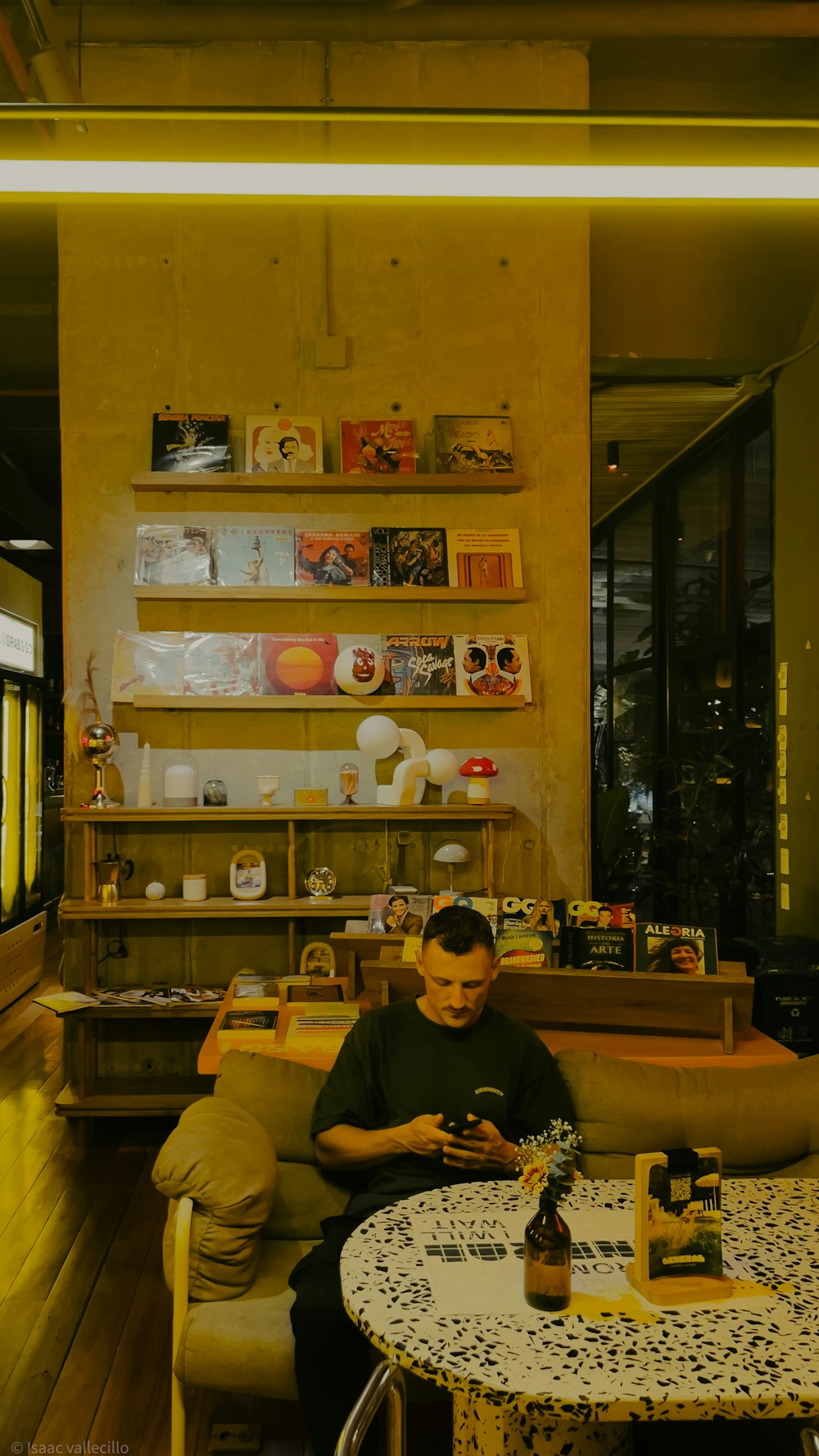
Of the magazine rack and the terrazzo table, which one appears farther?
the magazine rack

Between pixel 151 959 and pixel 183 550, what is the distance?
189cm

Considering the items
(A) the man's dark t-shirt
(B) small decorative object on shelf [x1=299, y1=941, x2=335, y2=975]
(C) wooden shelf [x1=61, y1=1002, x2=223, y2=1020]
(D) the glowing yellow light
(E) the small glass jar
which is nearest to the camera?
(D) the glowing yellow light

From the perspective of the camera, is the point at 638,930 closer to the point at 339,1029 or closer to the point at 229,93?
the point at 339,1029

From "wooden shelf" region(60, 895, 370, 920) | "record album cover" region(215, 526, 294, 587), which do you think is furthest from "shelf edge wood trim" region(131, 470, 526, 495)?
"wooden shelf" region(60, 895, 370, 920)

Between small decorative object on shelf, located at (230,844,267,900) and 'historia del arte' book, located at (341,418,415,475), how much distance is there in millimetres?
1797

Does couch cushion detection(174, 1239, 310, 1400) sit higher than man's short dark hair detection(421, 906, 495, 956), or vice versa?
man's short dark hair detection(421, 906, 495, 956)

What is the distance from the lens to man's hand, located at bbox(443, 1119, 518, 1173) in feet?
7.68

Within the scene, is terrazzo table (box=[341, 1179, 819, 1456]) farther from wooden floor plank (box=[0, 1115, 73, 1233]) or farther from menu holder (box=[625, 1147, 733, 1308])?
wooden floor plank (box=[0, 1115, 73, 1233])

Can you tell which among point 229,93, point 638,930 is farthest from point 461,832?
point 229,93

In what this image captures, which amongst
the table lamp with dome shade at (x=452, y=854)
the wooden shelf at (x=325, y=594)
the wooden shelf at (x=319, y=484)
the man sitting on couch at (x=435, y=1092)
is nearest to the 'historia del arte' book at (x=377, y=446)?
the wooden shelf at (x=319, y=484)

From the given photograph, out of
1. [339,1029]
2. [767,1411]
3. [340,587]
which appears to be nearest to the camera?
[767,1411]

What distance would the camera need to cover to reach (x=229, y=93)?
15.8ft

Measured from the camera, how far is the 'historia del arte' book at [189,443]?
15.4 ft

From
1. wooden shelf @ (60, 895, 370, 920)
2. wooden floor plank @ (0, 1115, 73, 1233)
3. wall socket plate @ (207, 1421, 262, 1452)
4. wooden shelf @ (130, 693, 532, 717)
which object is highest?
wooden shelf @ (130, 693, 532, 717)
